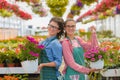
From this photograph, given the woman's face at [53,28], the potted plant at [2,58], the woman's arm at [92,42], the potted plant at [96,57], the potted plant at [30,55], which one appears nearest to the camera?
the woman's face at [53,28]

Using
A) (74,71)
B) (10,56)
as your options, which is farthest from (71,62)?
(10,56)

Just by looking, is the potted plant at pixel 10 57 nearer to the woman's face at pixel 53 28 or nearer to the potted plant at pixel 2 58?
the potted plant at pixel 2 58

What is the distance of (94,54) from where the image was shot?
4469mm

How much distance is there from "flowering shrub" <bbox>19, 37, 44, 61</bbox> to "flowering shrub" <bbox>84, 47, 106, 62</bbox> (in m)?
0.64

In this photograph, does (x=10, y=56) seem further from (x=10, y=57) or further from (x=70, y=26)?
(x=70, y=26)

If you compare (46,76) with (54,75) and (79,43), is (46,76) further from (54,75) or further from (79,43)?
(79,43)

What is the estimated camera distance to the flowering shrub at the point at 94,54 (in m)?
4.37

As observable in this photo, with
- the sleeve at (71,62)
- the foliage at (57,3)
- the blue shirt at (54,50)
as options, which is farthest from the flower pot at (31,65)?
the foliage at (57,3)

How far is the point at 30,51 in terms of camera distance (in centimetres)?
440

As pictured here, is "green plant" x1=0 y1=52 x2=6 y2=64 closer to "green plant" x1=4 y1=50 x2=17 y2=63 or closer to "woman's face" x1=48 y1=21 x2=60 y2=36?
"green plant" x1=4 y1=50 x2=17 y2=63

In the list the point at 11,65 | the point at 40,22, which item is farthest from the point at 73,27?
the point at 40,22

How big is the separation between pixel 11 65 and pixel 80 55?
6.78 feet

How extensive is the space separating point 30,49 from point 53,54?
782 mm

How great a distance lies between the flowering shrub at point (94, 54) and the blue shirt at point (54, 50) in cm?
77
